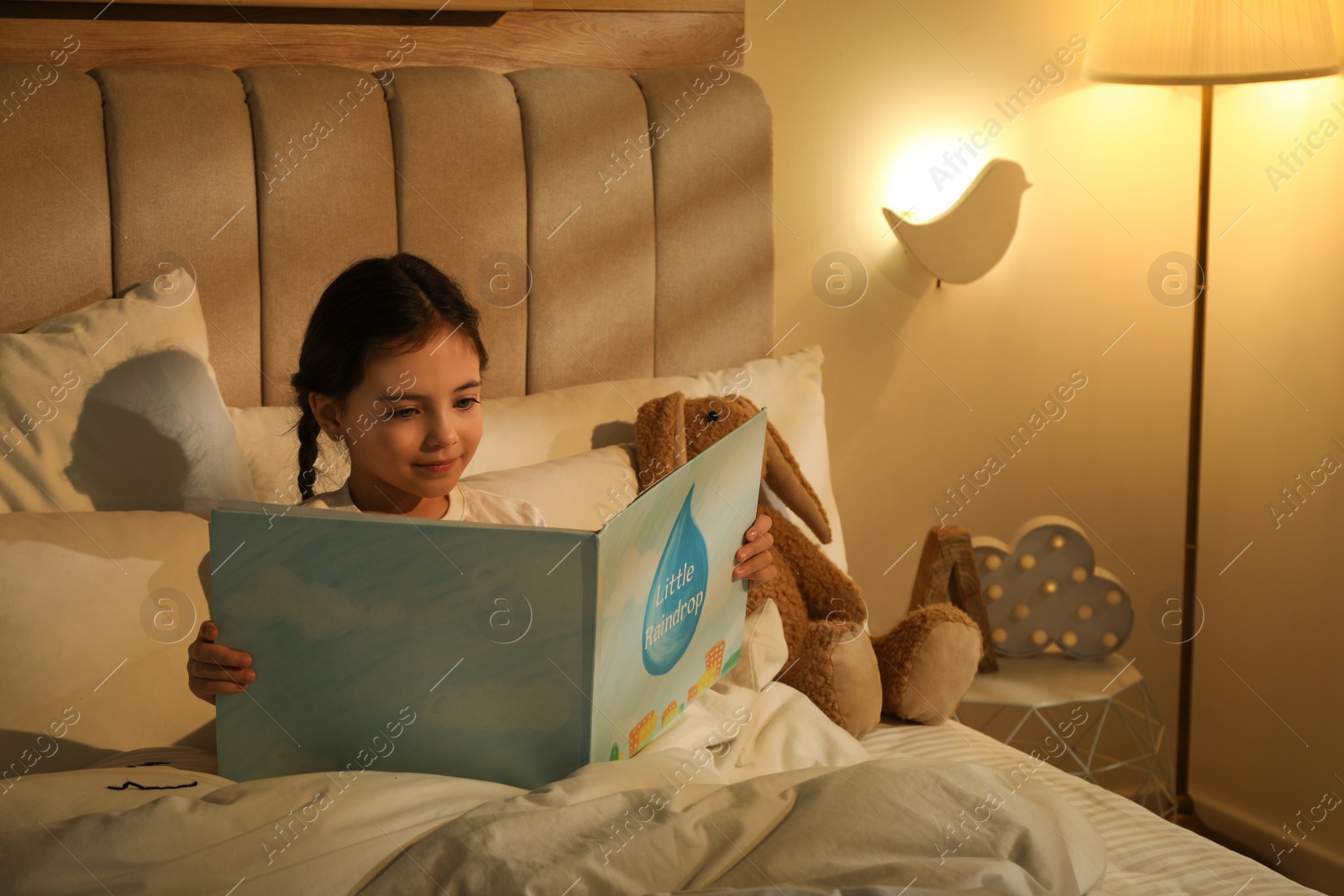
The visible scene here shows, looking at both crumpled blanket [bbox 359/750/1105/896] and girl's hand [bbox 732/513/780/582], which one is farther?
girl's hand [bbox 732/513/780/582]

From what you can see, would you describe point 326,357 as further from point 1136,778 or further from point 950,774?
point 1136,778

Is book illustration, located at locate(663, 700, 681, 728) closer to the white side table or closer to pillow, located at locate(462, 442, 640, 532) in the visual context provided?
pillow, located at locate(462, 442, 640, 532)

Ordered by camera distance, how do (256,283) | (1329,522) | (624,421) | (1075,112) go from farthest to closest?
1. (1075,112)
2. (1329,522)
3. (624,421)
4. (256,283)

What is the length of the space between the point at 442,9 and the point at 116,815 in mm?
1240

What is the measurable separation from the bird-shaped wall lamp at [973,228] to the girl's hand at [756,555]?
860 mm

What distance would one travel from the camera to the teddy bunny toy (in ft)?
4.76

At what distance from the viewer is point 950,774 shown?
91cm

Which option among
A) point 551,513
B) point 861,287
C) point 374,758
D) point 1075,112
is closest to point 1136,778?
point 861,287

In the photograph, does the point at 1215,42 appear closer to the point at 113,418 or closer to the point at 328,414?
the point at 328,414

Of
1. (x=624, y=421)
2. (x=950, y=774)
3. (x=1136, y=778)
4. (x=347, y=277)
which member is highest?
(x=347, y=277)

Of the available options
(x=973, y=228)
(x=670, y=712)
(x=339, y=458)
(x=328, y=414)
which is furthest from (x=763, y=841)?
(x=973, y=228)

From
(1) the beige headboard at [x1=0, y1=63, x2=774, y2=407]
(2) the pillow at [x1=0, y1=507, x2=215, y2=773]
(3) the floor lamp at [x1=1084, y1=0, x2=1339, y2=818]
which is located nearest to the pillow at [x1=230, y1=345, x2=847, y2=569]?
(1) the beige headboard at [x1=0, y1=63, x2=774, y2=407]

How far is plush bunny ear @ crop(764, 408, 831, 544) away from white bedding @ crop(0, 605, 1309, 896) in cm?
61

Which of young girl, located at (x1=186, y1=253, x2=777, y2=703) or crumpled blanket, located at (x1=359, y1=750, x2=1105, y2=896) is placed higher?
young girl, located at (x1=186, y1=253, x2=777, y2=703)
